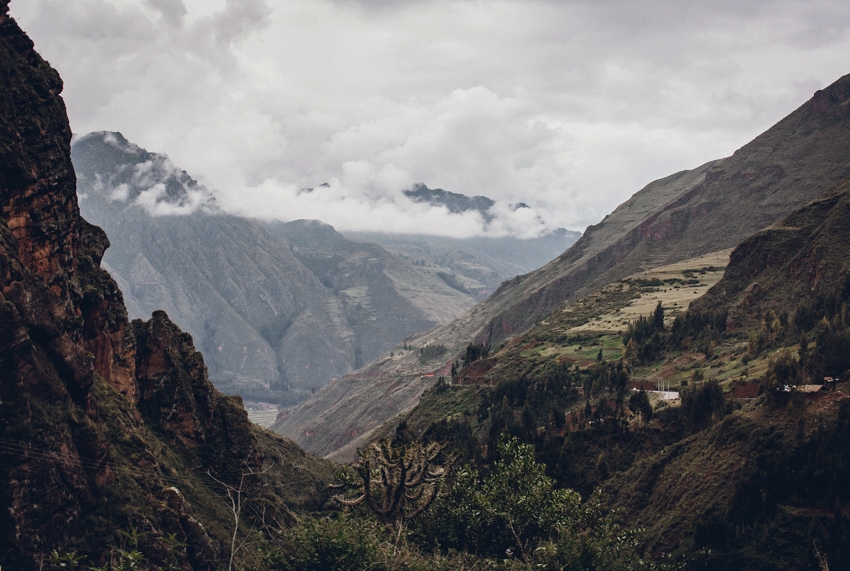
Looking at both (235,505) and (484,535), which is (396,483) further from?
(235,505)

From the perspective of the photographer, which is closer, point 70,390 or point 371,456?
point 371,456

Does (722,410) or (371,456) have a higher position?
(371,456)

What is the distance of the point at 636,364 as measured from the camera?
12388cm

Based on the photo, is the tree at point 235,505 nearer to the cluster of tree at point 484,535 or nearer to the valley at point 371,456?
the valley at point 371,456

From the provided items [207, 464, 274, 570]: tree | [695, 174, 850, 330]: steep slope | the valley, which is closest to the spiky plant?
the valley

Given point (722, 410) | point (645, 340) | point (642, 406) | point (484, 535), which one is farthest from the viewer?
point (645, 340)

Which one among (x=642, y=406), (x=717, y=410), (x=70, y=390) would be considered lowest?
(x=642, y=406)

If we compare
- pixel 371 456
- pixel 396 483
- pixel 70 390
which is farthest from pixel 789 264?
pixel 70 390

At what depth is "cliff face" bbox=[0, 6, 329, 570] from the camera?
52.4 metres

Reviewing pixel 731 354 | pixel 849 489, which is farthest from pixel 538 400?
pixel 849 489

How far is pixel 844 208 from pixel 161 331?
9240cm

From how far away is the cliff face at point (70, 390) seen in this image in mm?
52375

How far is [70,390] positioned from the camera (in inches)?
2359

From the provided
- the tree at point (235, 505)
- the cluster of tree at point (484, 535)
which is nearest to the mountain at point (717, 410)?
the cluster of tree at point (484, 535)
